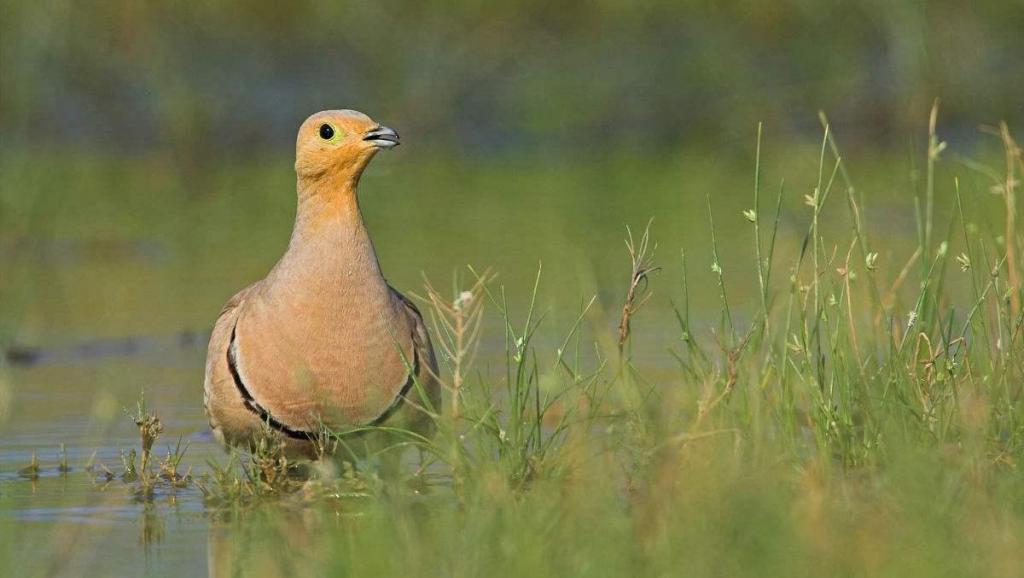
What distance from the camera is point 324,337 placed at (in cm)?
640

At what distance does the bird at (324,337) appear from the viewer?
636cm

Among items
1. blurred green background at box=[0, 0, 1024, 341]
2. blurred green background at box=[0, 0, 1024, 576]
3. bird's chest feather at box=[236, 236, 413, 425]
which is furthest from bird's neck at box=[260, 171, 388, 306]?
blurred green background at box=[0, 0, 1024, 341]

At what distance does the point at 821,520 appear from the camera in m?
4.81

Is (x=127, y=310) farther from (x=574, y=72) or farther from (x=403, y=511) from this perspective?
(x=574, y=72)

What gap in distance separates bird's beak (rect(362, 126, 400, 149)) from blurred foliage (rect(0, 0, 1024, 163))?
28.6 feet

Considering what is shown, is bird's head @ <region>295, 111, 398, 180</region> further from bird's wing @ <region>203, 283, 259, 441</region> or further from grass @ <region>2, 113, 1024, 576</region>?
grass @ <region>2, 113, 1024, 576</region>

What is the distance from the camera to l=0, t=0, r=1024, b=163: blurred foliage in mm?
15500

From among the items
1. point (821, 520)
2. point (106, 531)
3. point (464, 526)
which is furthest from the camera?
point (106, 531)

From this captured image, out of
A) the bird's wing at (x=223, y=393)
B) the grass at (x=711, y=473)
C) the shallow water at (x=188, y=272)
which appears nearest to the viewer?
the grass at (x=711, y=473)

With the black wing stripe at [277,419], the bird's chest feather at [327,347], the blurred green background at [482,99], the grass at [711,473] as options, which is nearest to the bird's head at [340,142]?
the bird's chest feather at [327,347]

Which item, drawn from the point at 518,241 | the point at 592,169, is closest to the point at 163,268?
the point at 518,241

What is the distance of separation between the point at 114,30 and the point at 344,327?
1001 centimetres

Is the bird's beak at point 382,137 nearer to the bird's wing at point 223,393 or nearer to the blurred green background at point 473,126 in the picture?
the bird's wing at point 223,393

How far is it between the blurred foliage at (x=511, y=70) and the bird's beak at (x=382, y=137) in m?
8.71
